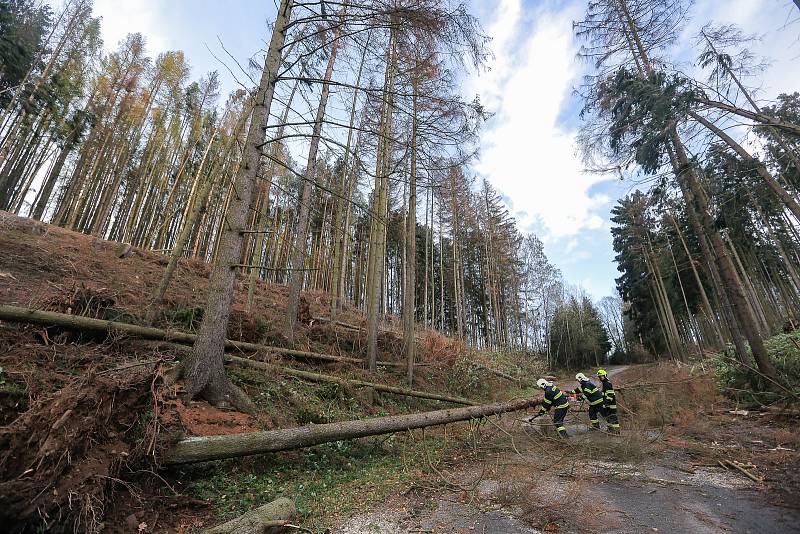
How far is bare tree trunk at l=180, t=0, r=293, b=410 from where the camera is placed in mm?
4695

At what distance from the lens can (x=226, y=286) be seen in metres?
4.82

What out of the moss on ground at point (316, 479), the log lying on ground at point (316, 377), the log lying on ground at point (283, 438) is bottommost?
the moss on ground at point (316, 479)

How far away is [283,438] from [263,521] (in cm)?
134

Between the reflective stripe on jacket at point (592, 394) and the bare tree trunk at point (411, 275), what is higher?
the bare tree trunk at point (411, 275)

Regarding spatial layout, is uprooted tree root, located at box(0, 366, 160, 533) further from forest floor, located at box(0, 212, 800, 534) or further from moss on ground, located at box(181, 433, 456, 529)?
moss on ground, located at box(181, 433, 456, 529)

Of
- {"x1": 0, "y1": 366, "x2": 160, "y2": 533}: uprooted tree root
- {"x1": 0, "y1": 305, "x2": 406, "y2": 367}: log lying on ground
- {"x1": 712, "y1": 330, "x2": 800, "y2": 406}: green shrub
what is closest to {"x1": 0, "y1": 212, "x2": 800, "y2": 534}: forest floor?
{"x1": 0, "y1": 366, "x2": 160, "y2": 533}: uprooted tree root

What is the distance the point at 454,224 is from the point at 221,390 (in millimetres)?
19145

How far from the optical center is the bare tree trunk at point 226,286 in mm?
4695

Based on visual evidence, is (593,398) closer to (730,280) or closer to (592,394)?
(592,394)

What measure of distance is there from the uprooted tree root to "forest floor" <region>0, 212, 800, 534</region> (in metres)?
0.01

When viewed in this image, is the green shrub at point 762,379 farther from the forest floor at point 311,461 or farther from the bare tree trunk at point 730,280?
the forest floor at point 311,461

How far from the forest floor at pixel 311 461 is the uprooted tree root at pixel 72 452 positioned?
0.01m

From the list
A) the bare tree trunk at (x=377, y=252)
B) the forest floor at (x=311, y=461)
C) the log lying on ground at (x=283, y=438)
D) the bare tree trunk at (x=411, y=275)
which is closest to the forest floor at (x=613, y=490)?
the forest floor at (x=311, y=461)

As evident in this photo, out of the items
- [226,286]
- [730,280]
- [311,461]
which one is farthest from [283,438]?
[730,280]
